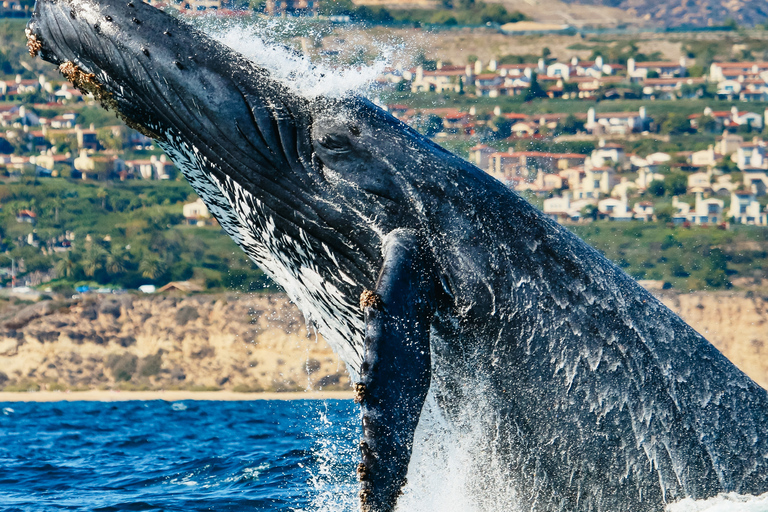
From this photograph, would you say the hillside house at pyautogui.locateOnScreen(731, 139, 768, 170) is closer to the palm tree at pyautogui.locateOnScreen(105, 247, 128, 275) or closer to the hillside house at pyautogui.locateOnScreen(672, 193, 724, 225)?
the hillside house at pyautogui.locateOnScreen(672, 193, 724, 225)

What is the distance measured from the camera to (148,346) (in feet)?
233

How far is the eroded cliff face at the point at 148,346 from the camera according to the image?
6931 centimetres

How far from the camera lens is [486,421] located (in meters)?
4.36

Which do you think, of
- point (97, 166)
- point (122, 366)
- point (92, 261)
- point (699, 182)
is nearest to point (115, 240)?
point (92, 261)

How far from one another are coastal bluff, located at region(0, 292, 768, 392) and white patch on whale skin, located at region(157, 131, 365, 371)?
208 ft

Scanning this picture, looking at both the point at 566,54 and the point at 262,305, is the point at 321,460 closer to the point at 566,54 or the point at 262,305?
the point at 262,305

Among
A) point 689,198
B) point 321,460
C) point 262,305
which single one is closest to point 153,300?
point 262,305

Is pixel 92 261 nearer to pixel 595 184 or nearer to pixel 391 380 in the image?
pixel 595 184

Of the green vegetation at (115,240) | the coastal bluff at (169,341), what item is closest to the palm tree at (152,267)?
the green vegetation at (115,240)

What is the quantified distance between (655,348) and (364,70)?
6.81 ft

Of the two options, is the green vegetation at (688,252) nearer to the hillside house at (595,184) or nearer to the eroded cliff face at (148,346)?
the hillside house at (595,184)

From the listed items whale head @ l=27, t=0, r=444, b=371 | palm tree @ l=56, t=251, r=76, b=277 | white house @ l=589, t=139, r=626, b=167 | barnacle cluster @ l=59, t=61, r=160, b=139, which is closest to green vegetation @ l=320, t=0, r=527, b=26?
white house @ l=589, t=139, r=626, b=167

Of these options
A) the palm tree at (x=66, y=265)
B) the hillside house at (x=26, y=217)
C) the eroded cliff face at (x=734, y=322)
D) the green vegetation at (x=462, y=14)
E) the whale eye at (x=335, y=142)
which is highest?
the whale eye at (x=335, y=142)

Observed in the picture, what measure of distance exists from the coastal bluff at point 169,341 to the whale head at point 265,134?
210 feet
